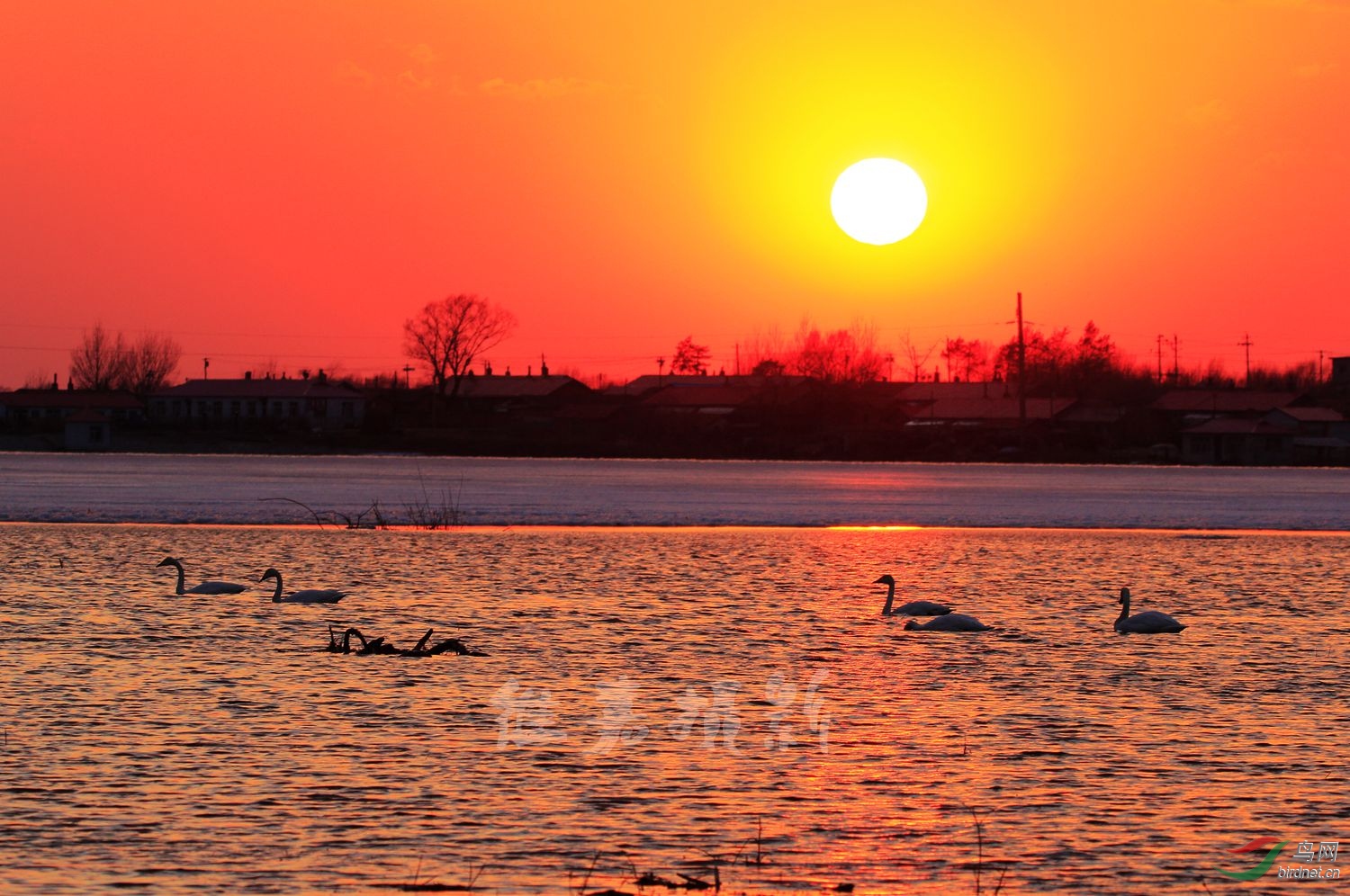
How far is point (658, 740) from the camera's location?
44.2 feet

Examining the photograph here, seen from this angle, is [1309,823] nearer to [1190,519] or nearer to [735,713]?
[735,713]

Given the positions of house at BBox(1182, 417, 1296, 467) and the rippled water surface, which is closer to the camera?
the rippled water surface

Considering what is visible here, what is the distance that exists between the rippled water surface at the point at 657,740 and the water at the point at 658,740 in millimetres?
45

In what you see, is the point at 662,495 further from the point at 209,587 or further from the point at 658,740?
the point at 658,740

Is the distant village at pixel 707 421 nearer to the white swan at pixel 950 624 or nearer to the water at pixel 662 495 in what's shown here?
the water at pixel 662 495

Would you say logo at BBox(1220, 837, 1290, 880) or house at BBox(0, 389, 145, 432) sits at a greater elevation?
house at BBox(0, 389, 145, 432)

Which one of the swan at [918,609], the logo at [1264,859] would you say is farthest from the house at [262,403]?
the logo at [1264,859]

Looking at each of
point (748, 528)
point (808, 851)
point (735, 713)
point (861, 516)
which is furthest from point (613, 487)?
point (808, 851)

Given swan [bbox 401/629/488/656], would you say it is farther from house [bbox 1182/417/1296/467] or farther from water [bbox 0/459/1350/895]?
house [bbox 1182/417/1296/467]

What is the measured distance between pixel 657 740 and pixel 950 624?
8.36 metres

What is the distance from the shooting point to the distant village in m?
141

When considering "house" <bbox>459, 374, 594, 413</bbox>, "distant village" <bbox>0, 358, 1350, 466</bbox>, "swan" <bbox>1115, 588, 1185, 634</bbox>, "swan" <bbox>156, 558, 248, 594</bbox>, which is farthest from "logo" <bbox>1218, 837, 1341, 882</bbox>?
"house" <bbox>459, 374, 594, 413</bbox>

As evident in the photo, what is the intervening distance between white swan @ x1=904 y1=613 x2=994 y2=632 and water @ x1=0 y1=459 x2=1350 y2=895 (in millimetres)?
279

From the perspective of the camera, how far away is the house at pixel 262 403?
169m
